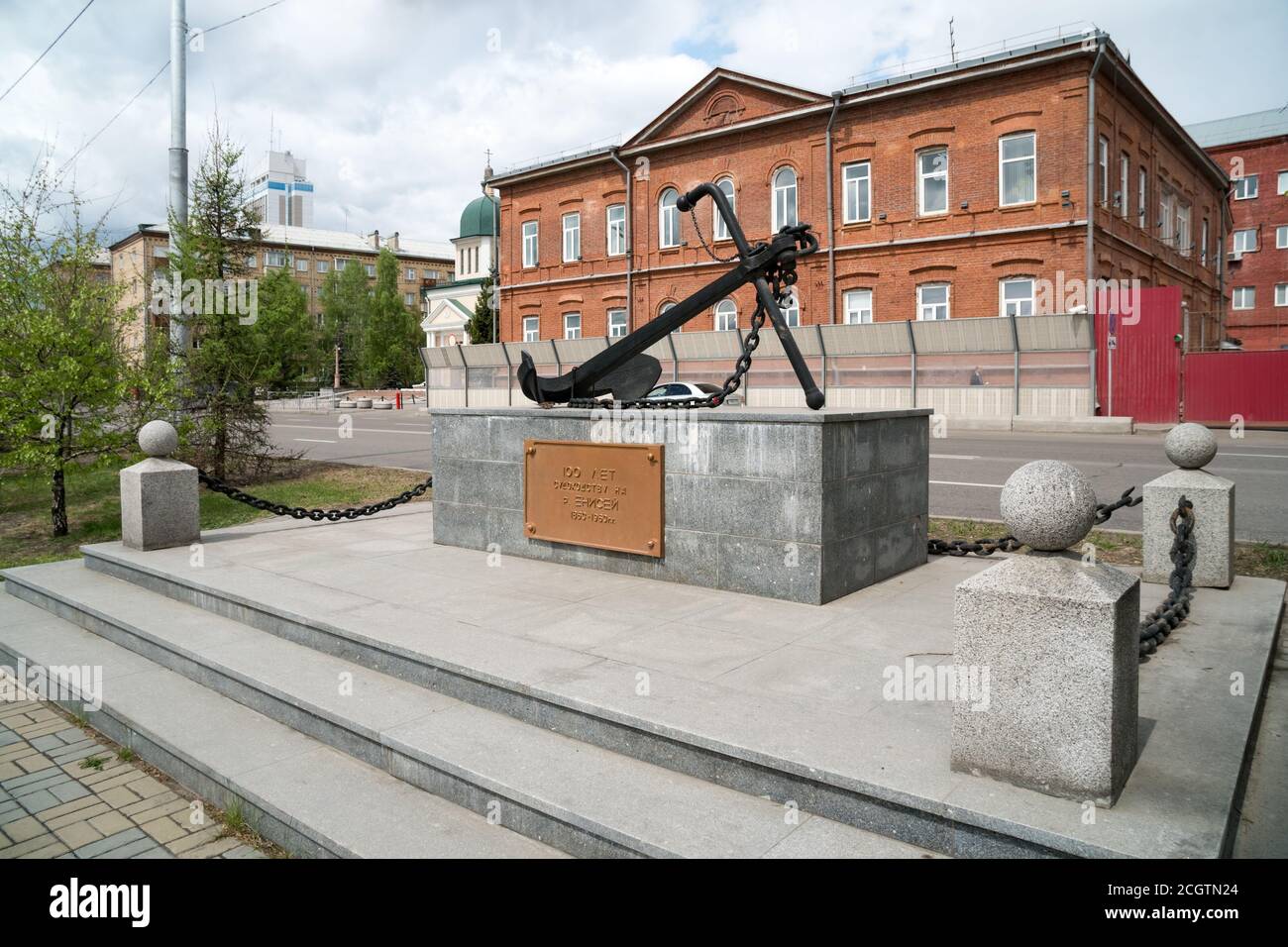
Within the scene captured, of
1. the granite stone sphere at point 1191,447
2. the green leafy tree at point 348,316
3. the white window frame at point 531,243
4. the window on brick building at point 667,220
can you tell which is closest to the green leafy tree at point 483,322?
the white window frame at point 531,243

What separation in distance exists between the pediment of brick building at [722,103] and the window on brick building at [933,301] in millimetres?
7758

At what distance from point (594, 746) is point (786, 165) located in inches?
1271

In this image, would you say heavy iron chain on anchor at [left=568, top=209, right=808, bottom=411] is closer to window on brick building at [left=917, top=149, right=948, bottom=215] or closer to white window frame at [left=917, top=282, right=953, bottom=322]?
white window frame at [left=917, top=282, right=953, bottom=322]

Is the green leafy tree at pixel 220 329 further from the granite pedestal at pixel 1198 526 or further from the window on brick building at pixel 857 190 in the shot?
the window on brick building at pixel 857 190

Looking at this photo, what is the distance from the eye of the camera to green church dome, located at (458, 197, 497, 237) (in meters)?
81.1

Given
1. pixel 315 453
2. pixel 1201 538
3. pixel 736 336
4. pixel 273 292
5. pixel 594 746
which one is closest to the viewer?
pixel 594 746

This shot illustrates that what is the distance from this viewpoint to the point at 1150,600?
20.2 ft

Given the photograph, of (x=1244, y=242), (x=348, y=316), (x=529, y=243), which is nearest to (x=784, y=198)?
(x=529, y=243)

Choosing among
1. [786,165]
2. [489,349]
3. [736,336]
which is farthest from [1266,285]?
[489,349]

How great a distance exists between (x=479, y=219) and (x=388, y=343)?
14.0 m

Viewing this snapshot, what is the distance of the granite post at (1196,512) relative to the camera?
6.55 m

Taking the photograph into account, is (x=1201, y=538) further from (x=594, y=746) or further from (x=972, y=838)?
(x=594, y=746)

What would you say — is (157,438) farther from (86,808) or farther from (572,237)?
(572,237)

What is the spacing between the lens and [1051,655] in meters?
3.21
